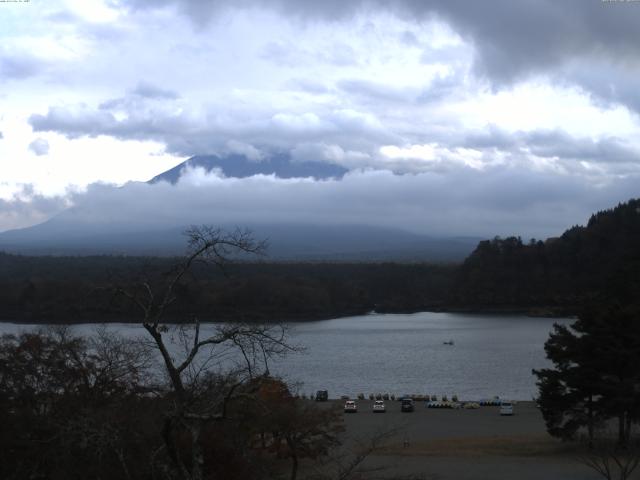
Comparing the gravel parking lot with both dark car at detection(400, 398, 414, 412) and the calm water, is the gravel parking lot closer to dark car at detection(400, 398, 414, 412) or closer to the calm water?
dark car at detection(400, 398, 414, 412)

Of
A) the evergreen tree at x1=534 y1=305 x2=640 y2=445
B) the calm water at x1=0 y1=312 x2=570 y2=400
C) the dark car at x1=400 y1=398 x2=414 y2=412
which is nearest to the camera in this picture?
the evergreen tree at x1=534 y1=305 x2=640 y2=445

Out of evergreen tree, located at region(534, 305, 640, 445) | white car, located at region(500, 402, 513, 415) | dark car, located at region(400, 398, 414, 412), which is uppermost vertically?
evergreen tree, located at region(534, 305, 640, 445)

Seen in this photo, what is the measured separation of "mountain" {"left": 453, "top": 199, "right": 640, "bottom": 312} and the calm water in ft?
34.8

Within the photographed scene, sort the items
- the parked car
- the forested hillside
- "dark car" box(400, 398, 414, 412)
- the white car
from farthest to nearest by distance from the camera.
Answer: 1. the forested hillside
2. "dark car" box(400, 398, 414, 412)
3. the parked car
4. the white car

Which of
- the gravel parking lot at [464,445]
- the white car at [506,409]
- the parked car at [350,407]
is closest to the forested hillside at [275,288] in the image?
the parked car at [350,407]

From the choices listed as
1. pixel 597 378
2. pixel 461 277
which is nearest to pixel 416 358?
pixel 597 378

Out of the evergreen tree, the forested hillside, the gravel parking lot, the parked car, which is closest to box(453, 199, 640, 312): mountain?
the forested hillside

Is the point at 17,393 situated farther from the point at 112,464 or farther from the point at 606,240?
the point at 606,240

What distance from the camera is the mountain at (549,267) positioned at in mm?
56562

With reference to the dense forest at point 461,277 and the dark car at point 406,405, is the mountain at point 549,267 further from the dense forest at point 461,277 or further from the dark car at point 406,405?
the dark car at point 406,405

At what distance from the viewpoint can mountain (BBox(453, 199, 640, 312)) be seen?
56.6 m

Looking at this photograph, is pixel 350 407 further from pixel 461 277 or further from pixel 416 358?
pixel 461 277

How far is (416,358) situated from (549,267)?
31480 millimetres

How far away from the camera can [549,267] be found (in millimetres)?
58906
